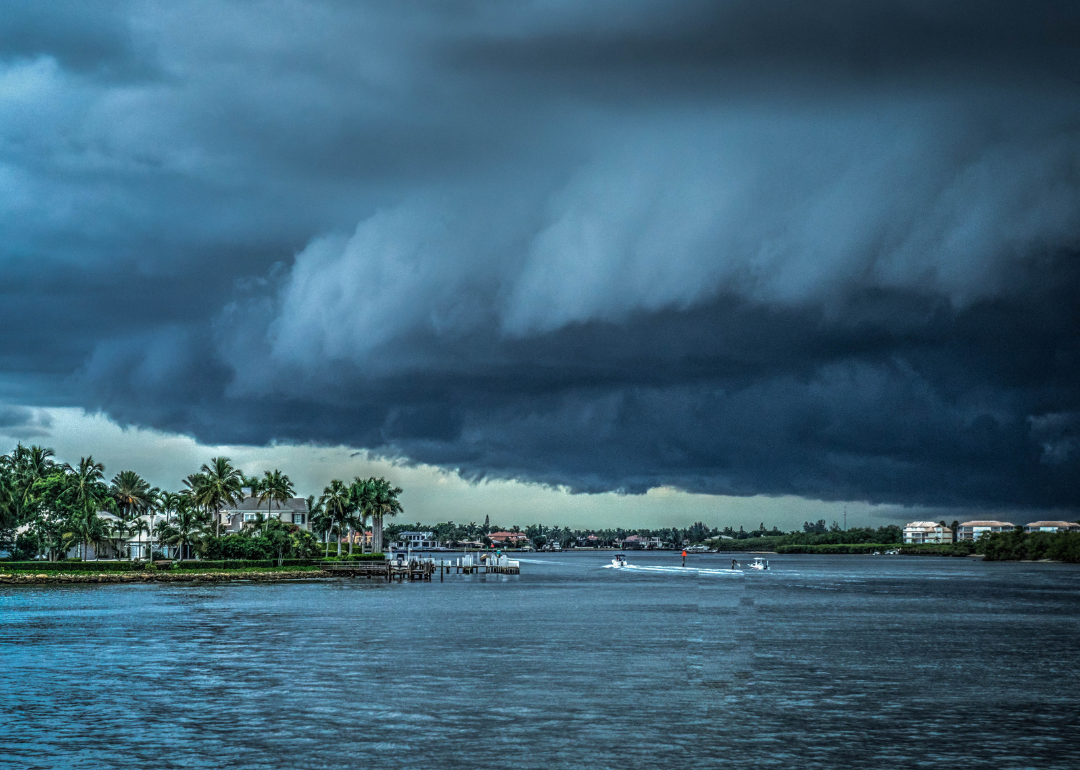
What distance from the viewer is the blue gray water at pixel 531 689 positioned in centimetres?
3112

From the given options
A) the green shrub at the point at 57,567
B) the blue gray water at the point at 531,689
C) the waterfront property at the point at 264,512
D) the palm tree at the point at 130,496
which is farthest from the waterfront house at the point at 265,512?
the blue gray water at the point at 531,689

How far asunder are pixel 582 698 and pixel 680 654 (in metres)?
15.8

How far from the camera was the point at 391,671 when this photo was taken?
47.3 metres

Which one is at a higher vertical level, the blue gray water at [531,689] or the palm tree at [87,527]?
the palm tree at [87,527]

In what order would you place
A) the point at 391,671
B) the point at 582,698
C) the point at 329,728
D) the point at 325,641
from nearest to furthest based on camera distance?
1. the point at 329,728
2. the point at 582,698
3. the point at 391,671
4. the point at 325,641

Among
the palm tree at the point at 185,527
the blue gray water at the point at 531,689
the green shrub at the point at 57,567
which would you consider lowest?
the green shrub at the point at 57,567

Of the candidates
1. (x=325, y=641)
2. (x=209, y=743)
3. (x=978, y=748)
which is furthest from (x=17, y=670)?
(x=978, y=748)

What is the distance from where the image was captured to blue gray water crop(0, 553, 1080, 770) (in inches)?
1225

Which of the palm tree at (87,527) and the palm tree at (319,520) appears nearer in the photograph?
the palm tree at (87,527)

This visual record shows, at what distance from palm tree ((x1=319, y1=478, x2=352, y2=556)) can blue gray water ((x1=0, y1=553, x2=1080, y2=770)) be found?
4128 inches

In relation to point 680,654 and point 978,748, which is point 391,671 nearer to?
point 680,654

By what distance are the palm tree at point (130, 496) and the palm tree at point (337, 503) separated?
3511 cm

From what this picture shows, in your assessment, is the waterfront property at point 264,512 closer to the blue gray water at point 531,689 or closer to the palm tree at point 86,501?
the palm tree at point 86,501

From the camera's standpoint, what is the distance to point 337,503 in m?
189
